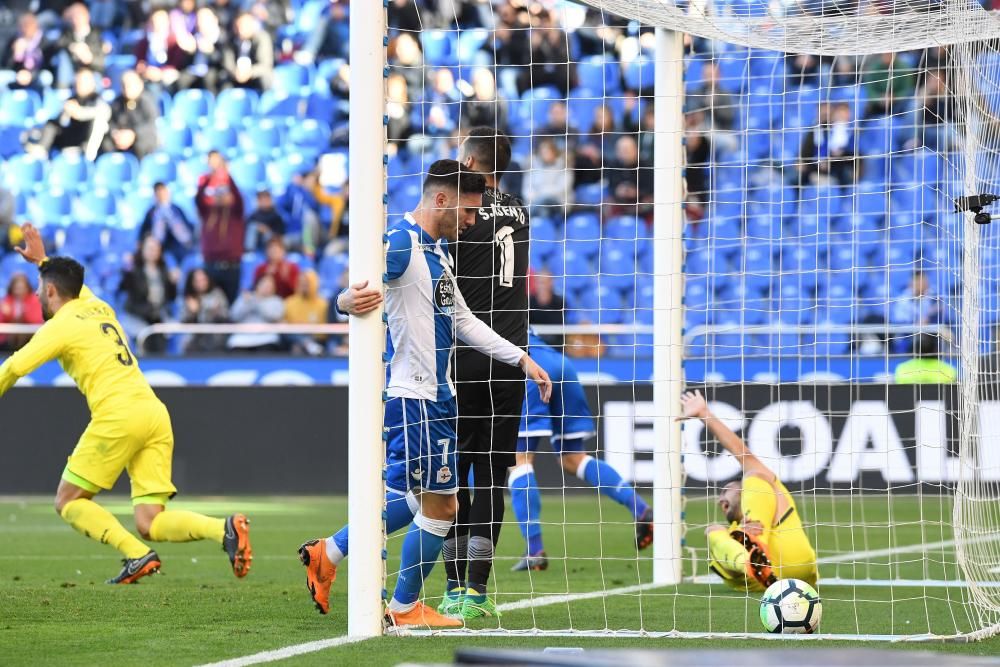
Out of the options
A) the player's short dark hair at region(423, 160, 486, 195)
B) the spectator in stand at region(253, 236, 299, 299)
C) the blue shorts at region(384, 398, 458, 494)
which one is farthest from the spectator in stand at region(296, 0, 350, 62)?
the blue shorts at region(384, 398, 458, 494)

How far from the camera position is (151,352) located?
14.5 metres

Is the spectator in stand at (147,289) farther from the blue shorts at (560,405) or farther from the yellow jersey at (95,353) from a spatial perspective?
the yellow jersey at (95,353)

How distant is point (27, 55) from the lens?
58.1 feet

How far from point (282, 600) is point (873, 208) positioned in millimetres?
10909

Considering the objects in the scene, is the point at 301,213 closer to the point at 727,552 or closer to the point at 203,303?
the point at 203,303

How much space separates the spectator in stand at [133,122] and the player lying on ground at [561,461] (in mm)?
9761

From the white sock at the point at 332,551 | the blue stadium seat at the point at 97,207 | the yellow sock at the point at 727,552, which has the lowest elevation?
the yellow sock at the point at 727,552

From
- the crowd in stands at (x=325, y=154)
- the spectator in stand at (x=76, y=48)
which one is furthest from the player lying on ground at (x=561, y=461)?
the spectator in stand at (x=76, y=48)

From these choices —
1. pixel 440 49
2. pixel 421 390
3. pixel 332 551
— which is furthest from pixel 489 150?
pixel 440 49

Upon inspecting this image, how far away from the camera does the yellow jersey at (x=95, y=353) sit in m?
7.29

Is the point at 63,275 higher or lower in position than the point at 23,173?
lower

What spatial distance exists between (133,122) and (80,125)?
25.7 inches

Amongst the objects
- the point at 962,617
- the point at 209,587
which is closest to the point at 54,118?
the point at 209,587

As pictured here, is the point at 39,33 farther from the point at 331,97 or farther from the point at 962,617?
the point at 962,617
